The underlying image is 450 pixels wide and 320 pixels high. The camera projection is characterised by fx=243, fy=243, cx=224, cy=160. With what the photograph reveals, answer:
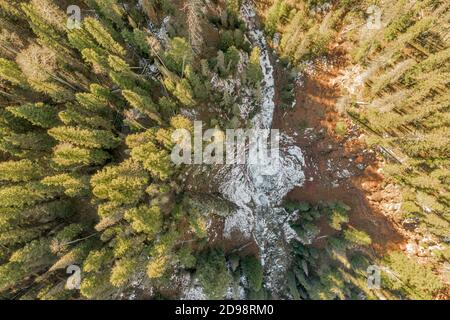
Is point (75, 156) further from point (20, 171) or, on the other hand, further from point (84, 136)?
point (20, 171)

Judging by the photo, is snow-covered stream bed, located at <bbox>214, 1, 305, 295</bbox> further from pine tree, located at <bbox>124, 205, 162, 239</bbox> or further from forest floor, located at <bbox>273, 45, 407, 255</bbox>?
pine tree, located at <bbox>124, 205, 162, 239</bbox>

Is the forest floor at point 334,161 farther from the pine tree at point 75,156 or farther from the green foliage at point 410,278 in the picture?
the pine tree at point 75,156

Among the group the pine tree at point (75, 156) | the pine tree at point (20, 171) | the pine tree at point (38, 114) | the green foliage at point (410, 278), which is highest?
the pine tree at point (38, 114)

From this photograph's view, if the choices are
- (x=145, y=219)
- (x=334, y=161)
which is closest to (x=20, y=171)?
(x=145, y=219)

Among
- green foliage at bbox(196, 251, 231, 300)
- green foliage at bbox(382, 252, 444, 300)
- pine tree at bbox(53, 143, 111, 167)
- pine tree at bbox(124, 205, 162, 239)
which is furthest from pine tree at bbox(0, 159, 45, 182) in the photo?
green foliage at bbox(382, 252, 444, 300)

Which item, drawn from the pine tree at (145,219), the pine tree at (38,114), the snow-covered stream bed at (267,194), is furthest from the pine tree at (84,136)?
the snow-covered stream bed at (267,194)

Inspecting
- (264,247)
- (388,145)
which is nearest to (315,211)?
(264,247)
